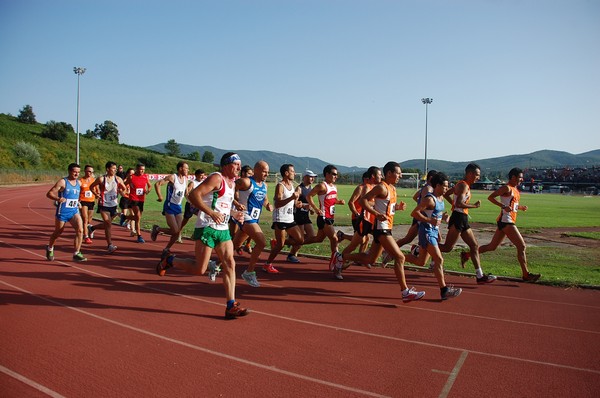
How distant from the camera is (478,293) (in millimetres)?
7793

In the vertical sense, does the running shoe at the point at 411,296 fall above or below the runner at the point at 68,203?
below

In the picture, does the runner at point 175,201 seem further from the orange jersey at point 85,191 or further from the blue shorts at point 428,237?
the blue shorts at point 428,237

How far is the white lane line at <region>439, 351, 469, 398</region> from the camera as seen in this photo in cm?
404

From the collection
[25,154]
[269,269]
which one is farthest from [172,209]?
[25,154]

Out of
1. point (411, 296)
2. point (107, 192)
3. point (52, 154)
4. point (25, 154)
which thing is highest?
point (52, 154)

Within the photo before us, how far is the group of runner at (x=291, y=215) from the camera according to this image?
606cm

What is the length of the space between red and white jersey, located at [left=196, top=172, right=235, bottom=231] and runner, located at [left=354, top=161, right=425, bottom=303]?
6.78 ft

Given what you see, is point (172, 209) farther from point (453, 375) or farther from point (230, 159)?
point (453, 375)

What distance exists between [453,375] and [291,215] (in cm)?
527

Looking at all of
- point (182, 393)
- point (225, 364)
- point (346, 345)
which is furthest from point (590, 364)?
point (182, 393)

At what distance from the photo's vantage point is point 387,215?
7.02m

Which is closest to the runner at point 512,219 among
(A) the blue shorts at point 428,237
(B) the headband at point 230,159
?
(A) the blue shorts at point 428,237

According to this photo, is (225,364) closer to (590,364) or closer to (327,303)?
(327,303)

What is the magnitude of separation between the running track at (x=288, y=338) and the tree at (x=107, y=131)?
11268 cm
